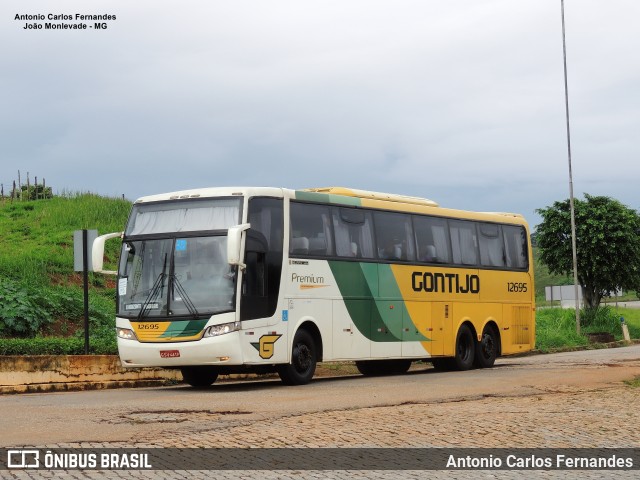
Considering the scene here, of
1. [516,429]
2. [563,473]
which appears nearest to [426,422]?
[516,429]

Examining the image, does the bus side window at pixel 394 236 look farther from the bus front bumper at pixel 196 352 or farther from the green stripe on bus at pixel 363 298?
the bus front bumper at pixel 196 352

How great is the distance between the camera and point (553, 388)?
1811cm

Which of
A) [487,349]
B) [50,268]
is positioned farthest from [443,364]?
[50,268]

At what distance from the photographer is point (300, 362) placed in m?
20.4

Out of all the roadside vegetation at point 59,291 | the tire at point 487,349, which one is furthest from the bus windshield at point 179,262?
the tire at point 487,349

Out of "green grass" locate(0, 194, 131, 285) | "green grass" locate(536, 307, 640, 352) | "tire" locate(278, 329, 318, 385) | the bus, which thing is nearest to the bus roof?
the bus

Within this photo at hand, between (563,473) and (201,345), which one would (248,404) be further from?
(563,473)

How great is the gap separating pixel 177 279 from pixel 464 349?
30.7 ft

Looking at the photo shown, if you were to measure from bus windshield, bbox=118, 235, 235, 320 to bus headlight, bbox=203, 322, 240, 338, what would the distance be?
0.78ft

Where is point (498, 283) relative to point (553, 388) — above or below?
above

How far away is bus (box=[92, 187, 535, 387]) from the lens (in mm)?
18828

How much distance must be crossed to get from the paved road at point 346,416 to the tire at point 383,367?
5253mm

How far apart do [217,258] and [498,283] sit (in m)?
10.3

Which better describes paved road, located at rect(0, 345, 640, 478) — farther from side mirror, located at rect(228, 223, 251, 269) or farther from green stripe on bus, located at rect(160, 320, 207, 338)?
side mirror, located at rect(228, 223, 251, 269)
